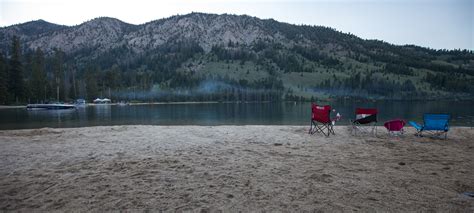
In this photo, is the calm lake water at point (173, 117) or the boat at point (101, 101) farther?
the boat at point (101, 101)

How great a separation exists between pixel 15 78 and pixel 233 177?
10005 cm

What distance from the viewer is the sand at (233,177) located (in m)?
4.78

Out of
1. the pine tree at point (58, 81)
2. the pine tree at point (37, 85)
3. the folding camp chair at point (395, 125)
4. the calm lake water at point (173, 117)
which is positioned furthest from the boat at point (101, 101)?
the folding camp chair at point (395, 125)

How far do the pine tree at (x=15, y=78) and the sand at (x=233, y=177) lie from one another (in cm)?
9118

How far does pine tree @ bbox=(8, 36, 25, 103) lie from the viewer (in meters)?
81.6

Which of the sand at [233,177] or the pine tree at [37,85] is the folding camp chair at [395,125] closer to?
the sand at [233,177]

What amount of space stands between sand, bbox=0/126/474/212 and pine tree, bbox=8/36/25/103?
299 ft

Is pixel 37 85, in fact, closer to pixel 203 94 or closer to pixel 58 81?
pixel 58 81

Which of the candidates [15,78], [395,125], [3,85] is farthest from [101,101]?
[395,125]

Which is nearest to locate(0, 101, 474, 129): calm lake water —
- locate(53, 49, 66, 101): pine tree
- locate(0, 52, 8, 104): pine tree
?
locate(0, 52, 8, 104): pine tree

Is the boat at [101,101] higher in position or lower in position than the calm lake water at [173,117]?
higher

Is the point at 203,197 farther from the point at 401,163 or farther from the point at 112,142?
the point at 112,142

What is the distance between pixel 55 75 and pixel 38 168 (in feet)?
397

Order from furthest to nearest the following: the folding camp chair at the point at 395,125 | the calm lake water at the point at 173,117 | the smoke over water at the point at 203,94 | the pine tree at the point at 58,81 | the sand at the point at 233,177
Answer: the smoke over water at the point at 203,94 → the pine tree at the point at 58,81 → the calm lake water at the point at 173,117 → the folding camp chair at the point at 395,125 → the sand at the point at 233,177
